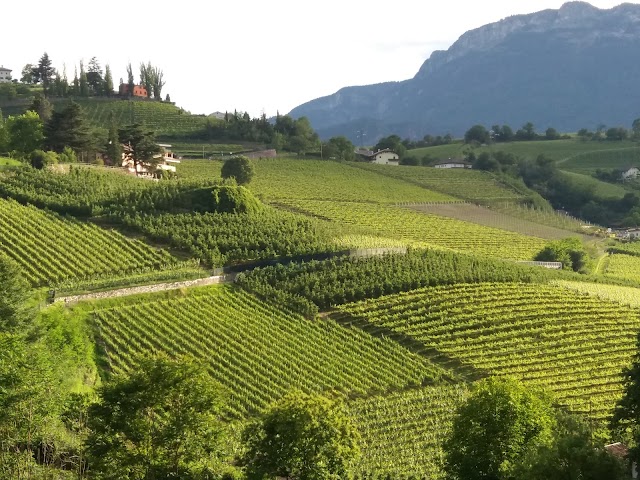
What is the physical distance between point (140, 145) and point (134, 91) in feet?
185

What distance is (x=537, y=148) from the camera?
14612cm

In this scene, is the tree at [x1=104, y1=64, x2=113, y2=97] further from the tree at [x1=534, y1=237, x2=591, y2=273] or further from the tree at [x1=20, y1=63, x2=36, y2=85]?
the tree at [x1=534, y1=237, x2=591, y2=273]

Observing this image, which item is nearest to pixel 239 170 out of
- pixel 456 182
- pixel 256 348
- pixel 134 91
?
Answer: pixel 456 182

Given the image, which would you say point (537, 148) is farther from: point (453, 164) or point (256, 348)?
point (256, 348)

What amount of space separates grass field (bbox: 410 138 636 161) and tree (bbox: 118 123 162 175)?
230ft

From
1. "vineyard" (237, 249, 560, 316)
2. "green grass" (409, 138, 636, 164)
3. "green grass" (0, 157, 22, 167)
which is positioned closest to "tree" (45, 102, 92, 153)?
"green grass" (0, 157, 22, 167)

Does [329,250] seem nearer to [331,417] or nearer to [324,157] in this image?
[331,417]

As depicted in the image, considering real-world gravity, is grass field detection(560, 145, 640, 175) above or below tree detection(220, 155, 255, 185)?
below

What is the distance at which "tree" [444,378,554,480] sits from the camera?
975 inches

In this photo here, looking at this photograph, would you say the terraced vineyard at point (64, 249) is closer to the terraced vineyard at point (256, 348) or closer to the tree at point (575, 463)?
the terraced vineyard at point (256, 348)

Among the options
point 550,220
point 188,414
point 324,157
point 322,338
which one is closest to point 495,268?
point 322,338

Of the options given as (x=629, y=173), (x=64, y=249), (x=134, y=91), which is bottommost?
(x=629, y=173)

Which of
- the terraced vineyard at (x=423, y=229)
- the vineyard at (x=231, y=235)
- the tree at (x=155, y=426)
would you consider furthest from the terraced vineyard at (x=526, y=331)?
the tree at (x=155, y=426)

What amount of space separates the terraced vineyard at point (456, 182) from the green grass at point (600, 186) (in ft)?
53.0
